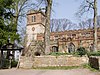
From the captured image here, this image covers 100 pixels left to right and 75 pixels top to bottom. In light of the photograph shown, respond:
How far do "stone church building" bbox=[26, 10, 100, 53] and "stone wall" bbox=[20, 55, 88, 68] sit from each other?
21518 millimetres

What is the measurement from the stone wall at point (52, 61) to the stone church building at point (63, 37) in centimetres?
2152

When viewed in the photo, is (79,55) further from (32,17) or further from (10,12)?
(32,17)

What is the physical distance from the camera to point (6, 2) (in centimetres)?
2236

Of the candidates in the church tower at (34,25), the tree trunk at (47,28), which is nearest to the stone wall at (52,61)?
the tree trunk at (47,28)

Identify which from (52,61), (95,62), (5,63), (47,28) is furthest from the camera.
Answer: (5,63)

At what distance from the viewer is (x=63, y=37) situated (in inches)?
2125

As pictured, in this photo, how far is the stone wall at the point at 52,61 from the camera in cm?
2169

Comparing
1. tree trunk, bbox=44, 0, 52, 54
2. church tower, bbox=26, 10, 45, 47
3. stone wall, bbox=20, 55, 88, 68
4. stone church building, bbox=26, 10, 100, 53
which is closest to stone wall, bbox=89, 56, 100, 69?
stone wall, bbox=20, 55, 88, 68

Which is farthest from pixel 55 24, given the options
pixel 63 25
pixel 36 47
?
pixel 36 47

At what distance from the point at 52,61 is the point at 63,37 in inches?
1257

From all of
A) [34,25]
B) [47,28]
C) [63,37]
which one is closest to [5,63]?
[47,28]

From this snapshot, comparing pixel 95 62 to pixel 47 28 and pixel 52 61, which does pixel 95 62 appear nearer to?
pixel 52 61

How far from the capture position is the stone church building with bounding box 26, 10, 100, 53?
49250 millimetres

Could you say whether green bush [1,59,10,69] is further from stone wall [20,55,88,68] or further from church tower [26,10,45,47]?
church tower [26,10,45,47]
